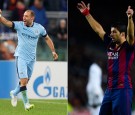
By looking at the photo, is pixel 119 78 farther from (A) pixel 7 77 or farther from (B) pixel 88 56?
(A) pixel 7 77

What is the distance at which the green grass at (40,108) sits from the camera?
1255cm

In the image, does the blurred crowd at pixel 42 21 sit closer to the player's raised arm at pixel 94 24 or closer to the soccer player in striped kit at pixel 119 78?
the player's raised arm at pixel 94 24

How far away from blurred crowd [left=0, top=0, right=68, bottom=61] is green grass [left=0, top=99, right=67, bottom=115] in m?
1.58

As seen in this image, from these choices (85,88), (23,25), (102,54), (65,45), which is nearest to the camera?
(23,25)

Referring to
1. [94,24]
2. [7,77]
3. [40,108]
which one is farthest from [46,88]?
[94,24]

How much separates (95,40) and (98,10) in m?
0.74

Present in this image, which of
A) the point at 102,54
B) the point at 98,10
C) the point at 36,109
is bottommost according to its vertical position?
the point at 36,109

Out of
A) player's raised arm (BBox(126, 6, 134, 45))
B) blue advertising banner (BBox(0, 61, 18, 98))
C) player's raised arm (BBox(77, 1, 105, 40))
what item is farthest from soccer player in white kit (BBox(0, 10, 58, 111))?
player's raised arm (BBox(126, 6, 134, 45))

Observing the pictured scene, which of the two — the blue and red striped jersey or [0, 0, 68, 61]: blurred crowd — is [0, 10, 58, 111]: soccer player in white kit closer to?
[0, 0, 68, 61]: blurred crowd

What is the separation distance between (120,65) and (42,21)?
8.39 meters

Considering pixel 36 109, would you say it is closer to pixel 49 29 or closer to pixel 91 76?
pixel 91 76

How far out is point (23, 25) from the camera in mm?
12961

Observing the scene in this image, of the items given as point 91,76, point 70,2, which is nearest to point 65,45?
point 70,2

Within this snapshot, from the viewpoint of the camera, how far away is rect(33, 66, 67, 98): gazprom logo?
1565 centimetres
